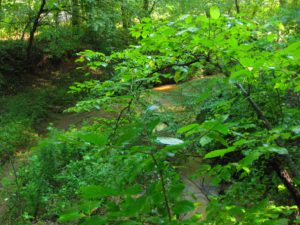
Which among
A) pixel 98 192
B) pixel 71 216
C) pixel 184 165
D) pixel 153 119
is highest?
pixel 153 119

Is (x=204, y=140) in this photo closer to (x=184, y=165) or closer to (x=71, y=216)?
(x=71, y=216)

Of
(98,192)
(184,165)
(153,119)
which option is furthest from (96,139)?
(184,165)

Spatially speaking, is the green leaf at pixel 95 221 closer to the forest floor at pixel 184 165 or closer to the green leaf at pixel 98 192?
the green leaf at pixel 98 192

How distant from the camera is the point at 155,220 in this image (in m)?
0.93

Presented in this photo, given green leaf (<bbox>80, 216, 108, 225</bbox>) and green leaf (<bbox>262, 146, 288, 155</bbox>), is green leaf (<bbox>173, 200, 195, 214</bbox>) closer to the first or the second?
green leaf (<bbox>80, 216, 108, 225</bbox>)

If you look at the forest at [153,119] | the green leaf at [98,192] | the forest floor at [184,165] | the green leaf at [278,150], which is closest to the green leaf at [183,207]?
the forest at [153,119]

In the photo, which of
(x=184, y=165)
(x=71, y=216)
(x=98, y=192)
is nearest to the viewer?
(x=98, y=192)

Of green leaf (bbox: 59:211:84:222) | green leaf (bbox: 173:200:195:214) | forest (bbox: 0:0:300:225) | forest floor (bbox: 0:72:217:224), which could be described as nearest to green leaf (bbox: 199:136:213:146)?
forest (bbox: 0:0:300:225)

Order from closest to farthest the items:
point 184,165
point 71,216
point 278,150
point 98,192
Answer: point 98,192, point 71,216, point 278,150, point 184,165

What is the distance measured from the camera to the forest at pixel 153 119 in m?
0.93

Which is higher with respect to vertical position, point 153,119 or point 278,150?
point 153,119

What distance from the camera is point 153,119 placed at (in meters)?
0.94

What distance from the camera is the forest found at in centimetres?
93

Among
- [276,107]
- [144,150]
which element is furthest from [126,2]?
[144,150]
